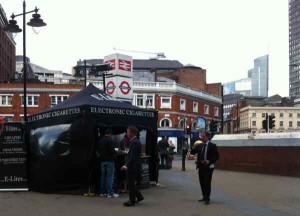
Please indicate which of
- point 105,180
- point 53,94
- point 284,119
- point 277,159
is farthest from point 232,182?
point 284,119

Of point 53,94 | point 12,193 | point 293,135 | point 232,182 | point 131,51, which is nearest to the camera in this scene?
point 12,193

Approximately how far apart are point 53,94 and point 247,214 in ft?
194

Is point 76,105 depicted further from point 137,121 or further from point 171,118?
point 171,118

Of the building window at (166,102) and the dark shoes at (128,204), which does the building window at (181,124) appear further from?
the dark shoes at (128,204)

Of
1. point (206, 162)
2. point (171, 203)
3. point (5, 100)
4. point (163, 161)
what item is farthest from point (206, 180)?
point (5, 100)

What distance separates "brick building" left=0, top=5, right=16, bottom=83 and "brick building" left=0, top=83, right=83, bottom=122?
1078 cm

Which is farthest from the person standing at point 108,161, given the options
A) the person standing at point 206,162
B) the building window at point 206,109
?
the building window at point 206,109

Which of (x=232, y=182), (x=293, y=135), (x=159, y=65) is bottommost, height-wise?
(x=232, y=182)

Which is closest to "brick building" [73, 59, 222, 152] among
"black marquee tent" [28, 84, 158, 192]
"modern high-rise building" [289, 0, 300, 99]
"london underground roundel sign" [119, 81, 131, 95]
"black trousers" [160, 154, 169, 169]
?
"modern high-rise building" [289, 0, 300, 99]

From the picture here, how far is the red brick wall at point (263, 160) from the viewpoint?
65.6 ft

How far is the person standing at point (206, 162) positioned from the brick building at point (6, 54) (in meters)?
68.1

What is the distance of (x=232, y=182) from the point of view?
57.8 feet

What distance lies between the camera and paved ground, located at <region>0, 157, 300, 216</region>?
1033 cm

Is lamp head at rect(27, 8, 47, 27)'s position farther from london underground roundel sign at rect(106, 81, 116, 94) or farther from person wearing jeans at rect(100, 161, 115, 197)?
person wearing jeans at rect(100, 161, 115, 197)
